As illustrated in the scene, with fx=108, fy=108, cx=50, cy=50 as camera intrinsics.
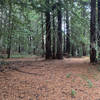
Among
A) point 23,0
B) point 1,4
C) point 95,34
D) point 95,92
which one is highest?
point 23,0

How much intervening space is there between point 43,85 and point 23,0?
4325mm

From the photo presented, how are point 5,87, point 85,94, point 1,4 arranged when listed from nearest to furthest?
1. point 85,94
2. point 5,87
3. point 1,4

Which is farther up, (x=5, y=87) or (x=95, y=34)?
(x=95, y=34)

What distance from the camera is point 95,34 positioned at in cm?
771

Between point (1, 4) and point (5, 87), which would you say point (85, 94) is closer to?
point (5, 87)

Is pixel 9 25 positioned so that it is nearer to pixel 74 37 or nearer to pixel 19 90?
pixel 19 90

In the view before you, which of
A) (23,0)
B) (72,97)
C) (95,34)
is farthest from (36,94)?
(95,34)

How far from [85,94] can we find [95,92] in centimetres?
41

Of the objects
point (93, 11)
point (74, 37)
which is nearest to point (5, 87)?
point (93, 11)

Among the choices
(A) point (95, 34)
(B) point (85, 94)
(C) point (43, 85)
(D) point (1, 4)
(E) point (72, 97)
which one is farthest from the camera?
(A) point (95, 34)

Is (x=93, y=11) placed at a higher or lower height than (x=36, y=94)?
higher

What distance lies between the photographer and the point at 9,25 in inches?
215

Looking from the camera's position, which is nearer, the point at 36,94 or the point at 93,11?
the point at 36,94

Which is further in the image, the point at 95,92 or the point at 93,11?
the point at 93,11
